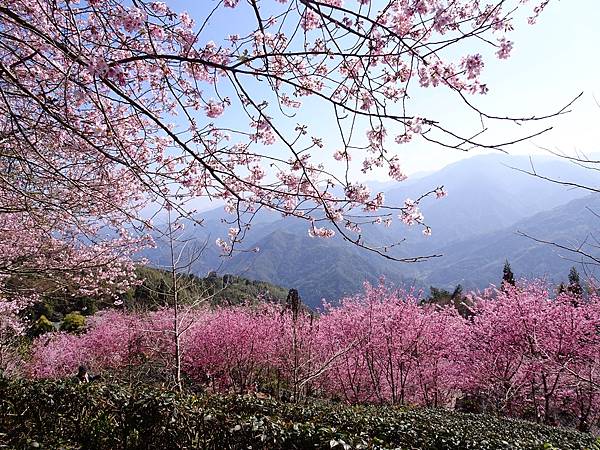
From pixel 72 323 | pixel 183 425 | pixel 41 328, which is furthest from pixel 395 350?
pixel 41 328

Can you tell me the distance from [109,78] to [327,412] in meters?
4.81

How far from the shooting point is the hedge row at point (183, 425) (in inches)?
143

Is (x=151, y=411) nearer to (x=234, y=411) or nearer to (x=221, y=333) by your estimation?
(x=234, y=411)

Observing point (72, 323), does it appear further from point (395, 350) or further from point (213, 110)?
point (213, 110)

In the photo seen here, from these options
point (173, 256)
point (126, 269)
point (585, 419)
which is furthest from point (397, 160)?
point (585, 419)

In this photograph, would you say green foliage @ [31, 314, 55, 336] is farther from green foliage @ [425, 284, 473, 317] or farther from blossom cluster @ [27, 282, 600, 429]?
green foliage @ [425, 284, 473, 317]

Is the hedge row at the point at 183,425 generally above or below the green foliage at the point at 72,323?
above

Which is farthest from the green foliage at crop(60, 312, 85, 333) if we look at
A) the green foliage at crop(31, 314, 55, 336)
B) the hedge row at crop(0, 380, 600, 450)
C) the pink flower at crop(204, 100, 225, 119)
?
the pink flower at crop(204, 100, 225, 119)

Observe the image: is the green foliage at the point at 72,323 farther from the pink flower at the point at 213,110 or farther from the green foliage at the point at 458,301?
the pink flower at the point at 213,110

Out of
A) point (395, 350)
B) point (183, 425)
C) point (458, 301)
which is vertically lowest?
point (458, 301)

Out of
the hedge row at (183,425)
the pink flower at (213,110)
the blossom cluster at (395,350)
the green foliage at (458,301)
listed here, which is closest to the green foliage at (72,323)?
Answer: the blossom cluster at (395,350)

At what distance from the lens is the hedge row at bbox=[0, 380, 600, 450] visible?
3.62 m

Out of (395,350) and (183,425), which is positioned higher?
(183,425)

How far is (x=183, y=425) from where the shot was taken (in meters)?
4.16
